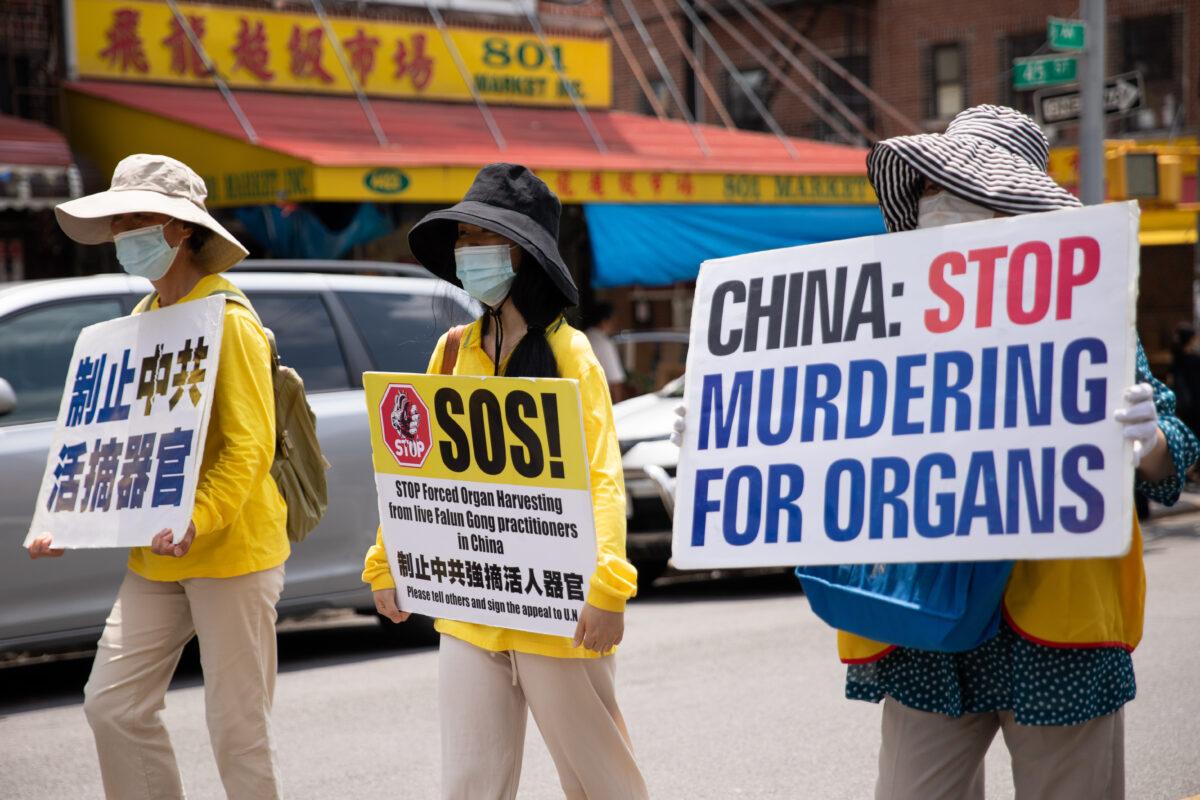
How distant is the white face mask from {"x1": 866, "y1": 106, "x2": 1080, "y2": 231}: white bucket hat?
4cm

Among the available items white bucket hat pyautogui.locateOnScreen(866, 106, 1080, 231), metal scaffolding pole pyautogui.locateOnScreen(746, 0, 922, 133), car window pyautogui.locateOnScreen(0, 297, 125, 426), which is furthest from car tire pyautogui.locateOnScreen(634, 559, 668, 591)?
white bucket hat pyautogui.locateOnScreen(866, 106, 1080, 231)

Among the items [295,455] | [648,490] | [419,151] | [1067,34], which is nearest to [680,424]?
[295,455]

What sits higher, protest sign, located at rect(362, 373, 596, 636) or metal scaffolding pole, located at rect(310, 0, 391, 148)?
metal scaffolding pole, located at rect(310, 0, 391, 148)

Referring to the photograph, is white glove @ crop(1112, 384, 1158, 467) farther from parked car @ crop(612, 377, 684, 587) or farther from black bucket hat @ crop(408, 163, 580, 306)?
parked car @ crop(612, 377, 684, 587)

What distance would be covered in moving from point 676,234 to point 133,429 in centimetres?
975

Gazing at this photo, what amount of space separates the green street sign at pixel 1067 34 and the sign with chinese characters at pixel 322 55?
607cm

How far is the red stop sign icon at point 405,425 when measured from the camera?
3.66m

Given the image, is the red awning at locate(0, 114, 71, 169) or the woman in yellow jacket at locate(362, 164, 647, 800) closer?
the woman in yellow jacket at locate(362, 164, 647, 800)

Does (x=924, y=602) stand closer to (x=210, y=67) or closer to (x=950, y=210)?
(x=950, y=210)

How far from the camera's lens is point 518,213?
3598mm

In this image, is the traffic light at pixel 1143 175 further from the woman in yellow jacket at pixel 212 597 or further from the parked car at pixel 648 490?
the woman in yellow jacket at pixel 212 597

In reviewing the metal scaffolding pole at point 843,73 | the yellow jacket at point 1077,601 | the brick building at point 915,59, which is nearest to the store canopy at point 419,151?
the metal scaffolding pole at point 843,73

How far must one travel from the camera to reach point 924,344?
111 inches

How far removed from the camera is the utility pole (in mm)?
12195
